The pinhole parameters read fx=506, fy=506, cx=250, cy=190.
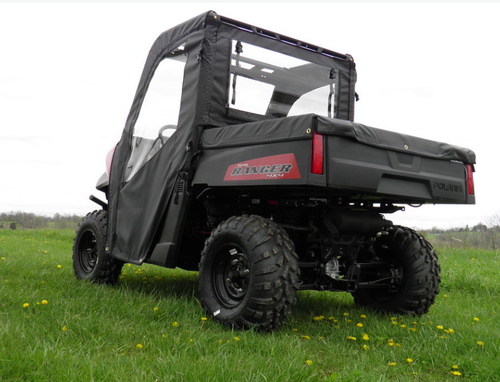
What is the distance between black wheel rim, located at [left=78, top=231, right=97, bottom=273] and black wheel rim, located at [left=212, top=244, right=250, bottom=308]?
249 cm

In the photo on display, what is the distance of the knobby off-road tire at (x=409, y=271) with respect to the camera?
459cm

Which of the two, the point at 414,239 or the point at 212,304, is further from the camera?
the point at 414,239

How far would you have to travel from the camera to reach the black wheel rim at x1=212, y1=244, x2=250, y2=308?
12.9 feet

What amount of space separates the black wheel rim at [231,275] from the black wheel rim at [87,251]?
2.49 meters

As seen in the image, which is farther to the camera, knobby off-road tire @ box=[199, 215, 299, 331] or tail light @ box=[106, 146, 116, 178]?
tail light @ box=[106, 146, 116, 178]

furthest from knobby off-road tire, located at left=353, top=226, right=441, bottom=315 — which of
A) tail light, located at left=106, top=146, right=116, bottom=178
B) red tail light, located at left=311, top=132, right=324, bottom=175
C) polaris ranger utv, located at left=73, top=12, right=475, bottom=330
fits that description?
tail light, located at left=106, top=146, right=116, bottom=178

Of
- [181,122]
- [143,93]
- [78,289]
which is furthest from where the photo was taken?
[143,93]

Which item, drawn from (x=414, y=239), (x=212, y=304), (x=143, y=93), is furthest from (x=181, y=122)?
(x=414, y=239)

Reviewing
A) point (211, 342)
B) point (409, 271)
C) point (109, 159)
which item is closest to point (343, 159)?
point (211, 342)

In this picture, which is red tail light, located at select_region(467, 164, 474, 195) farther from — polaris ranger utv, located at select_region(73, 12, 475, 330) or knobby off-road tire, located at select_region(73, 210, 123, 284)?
knobby off-road tire, located at select_region(73, 210, 123, 284)

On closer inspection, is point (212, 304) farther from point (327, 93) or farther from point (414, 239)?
point (327, 93)

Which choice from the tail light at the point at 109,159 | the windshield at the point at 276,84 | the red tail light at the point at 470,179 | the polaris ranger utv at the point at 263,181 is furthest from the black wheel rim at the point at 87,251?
the red tail light at the point at 470,179

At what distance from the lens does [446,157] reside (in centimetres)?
417

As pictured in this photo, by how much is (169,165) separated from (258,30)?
1574 mm
